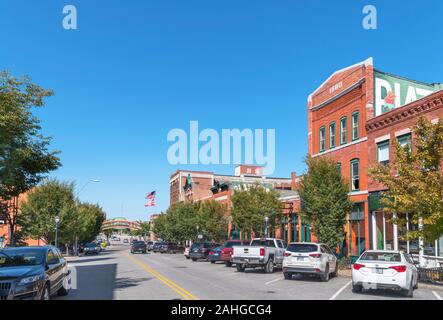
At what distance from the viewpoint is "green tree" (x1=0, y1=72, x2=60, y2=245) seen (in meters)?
14.8

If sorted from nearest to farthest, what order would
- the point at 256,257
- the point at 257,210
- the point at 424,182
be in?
1. the point at 424,182
2. the point at 256,257
3. the point at 257,210

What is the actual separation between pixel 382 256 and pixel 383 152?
44.6 feet

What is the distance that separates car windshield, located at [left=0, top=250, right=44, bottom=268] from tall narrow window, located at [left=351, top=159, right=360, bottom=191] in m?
22.3

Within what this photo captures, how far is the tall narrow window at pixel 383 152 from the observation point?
27.7 metres

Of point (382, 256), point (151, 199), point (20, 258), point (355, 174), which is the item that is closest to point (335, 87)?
point (355, 174)

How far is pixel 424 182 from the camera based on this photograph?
18.3 meters

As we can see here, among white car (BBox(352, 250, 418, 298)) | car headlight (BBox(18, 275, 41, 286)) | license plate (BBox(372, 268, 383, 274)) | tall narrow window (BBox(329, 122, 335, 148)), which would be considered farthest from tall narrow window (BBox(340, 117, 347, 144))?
car headlight (BBox(18, 275, 41, 286))

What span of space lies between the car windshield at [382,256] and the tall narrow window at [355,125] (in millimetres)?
16135

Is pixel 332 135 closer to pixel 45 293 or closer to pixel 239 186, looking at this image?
pixel 45 293

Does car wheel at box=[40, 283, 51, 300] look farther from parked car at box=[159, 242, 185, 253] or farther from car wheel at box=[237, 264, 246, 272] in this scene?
parked car at box=[159, 242, 185, 253]

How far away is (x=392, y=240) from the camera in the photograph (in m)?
26.7
